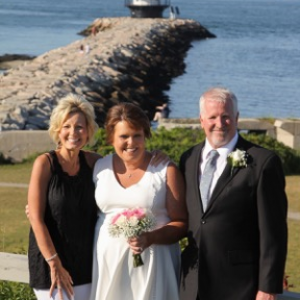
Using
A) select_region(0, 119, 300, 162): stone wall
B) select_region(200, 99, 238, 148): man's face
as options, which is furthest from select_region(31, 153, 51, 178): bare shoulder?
select_region(0, 119, 300, 162): stone wall

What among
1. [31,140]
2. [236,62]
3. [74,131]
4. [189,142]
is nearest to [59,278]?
[74,131]

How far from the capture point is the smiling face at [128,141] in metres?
5.21

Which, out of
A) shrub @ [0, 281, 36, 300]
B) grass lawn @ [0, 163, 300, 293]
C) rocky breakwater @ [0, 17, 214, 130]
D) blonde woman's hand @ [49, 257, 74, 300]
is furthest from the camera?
rocky breakwater @ [0, 17, 214, 130]

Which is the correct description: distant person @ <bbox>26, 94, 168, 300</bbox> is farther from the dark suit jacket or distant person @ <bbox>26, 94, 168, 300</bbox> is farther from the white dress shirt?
the dark suit jacket

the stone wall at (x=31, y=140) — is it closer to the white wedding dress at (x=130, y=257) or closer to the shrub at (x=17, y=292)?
the shrub at (x=17, y=292)

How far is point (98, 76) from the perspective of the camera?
40938mm

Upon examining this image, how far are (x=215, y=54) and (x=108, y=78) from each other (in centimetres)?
3470

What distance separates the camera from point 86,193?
531 cm

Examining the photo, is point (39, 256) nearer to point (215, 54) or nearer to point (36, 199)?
point (36, 199)

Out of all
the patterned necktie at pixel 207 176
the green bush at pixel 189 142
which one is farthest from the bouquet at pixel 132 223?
the green bush at pixel 189 142

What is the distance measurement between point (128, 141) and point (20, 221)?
24.2 feet

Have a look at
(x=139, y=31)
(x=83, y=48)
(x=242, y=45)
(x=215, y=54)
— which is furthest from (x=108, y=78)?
(x=242, y=45)

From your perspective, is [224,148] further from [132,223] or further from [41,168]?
[41,168]

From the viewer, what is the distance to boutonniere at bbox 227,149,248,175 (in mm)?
5039
